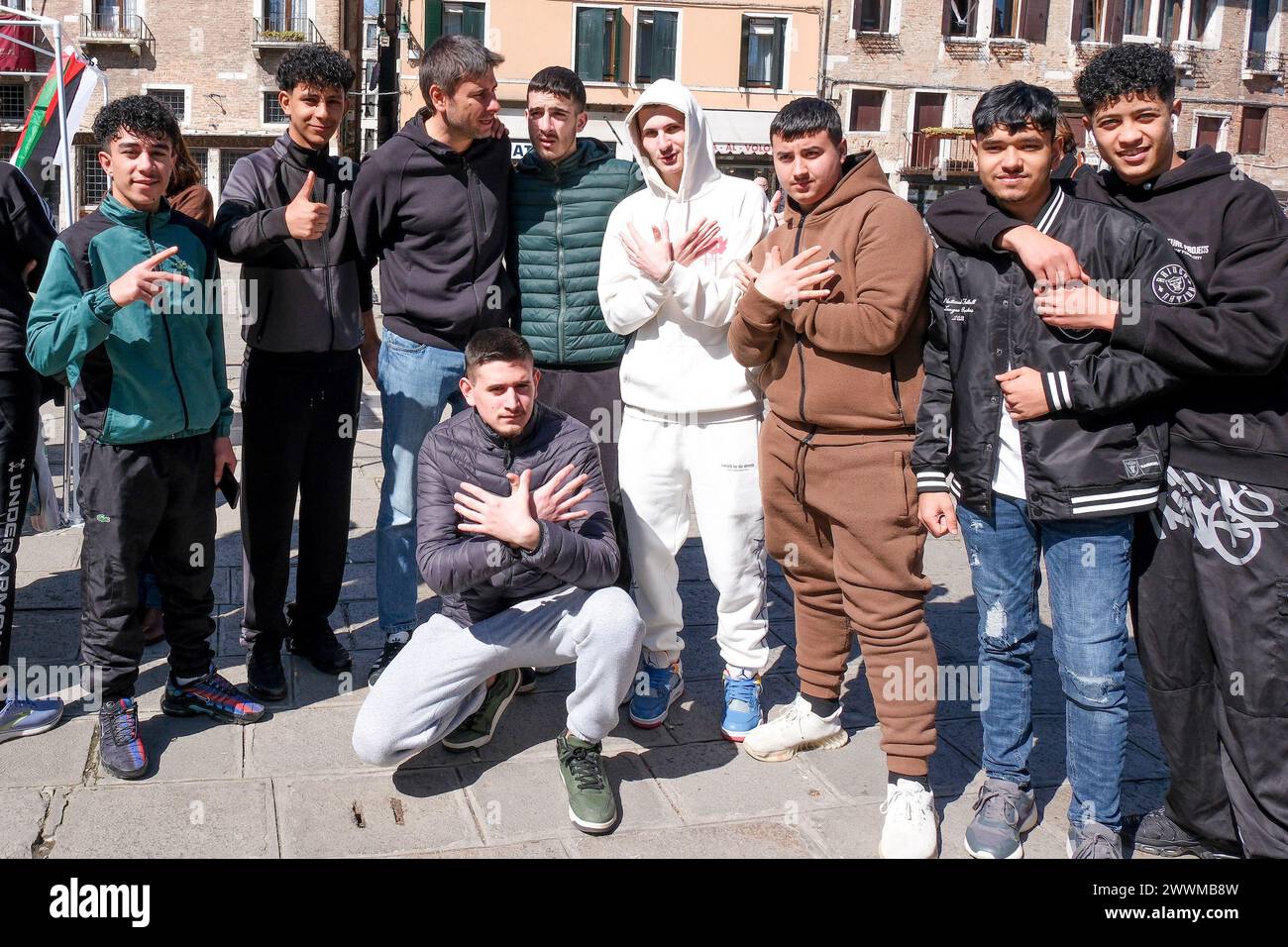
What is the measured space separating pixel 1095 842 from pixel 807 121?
7.12 feet

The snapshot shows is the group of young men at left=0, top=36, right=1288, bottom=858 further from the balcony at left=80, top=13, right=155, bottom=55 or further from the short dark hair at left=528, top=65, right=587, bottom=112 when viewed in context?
the balcony at left=80, top=13, right=155, bottom=55

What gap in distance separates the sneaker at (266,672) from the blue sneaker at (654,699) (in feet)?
4.23

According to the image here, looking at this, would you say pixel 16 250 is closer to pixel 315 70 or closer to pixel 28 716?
pixel 315 70

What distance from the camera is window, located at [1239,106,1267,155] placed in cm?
3522

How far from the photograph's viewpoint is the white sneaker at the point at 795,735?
12.4 feet

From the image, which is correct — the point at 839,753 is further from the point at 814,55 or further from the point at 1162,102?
the point at 814,55

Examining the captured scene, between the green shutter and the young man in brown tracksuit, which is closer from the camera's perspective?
the young man in brown tracksuit

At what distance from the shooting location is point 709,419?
391cm

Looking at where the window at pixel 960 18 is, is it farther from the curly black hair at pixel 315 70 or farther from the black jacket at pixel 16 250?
the black jacket at pixel 16 250

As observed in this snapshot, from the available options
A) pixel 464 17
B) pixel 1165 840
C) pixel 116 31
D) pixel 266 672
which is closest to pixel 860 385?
pixel 1165 840

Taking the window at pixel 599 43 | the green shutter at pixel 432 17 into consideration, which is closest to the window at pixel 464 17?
the green shutter at pixel 432 17

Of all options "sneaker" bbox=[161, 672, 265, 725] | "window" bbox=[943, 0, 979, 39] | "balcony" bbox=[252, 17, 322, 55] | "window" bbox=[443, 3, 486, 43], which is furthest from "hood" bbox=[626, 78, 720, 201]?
"window" bbox=[943, 0, 979, 39]

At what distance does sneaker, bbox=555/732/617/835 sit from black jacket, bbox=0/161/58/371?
87.7 inches
